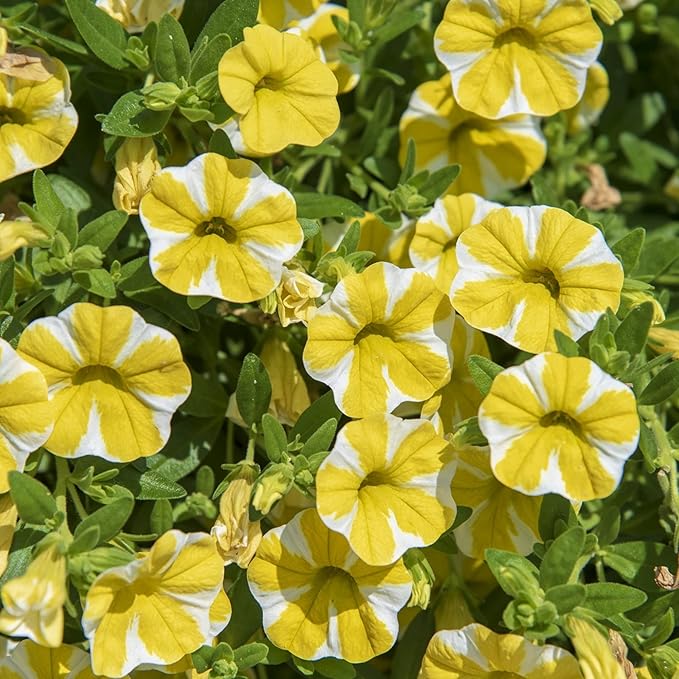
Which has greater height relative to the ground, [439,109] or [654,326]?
[439,109]

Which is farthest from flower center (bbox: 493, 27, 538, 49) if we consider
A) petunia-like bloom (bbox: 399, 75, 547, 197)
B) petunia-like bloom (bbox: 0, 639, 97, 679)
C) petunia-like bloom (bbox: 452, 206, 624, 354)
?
petunia-like bloom (bbox: 0, 639, 97, 679)

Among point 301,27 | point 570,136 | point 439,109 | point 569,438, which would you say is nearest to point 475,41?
point 439,109

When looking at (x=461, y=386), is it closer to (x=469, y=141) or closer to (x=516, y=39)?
(x=469, y=141)

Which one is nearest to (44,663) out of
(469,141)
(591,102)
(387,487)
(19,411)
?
(19,411)

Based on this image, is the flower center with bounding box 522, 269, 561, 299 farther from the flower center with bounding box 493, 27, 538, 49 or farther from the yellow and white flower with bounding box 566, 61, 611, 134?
the yellow and white flower with bounding box 566, 61, 611, 134

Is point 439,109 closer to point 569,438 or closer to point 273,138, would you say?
point 273,138
